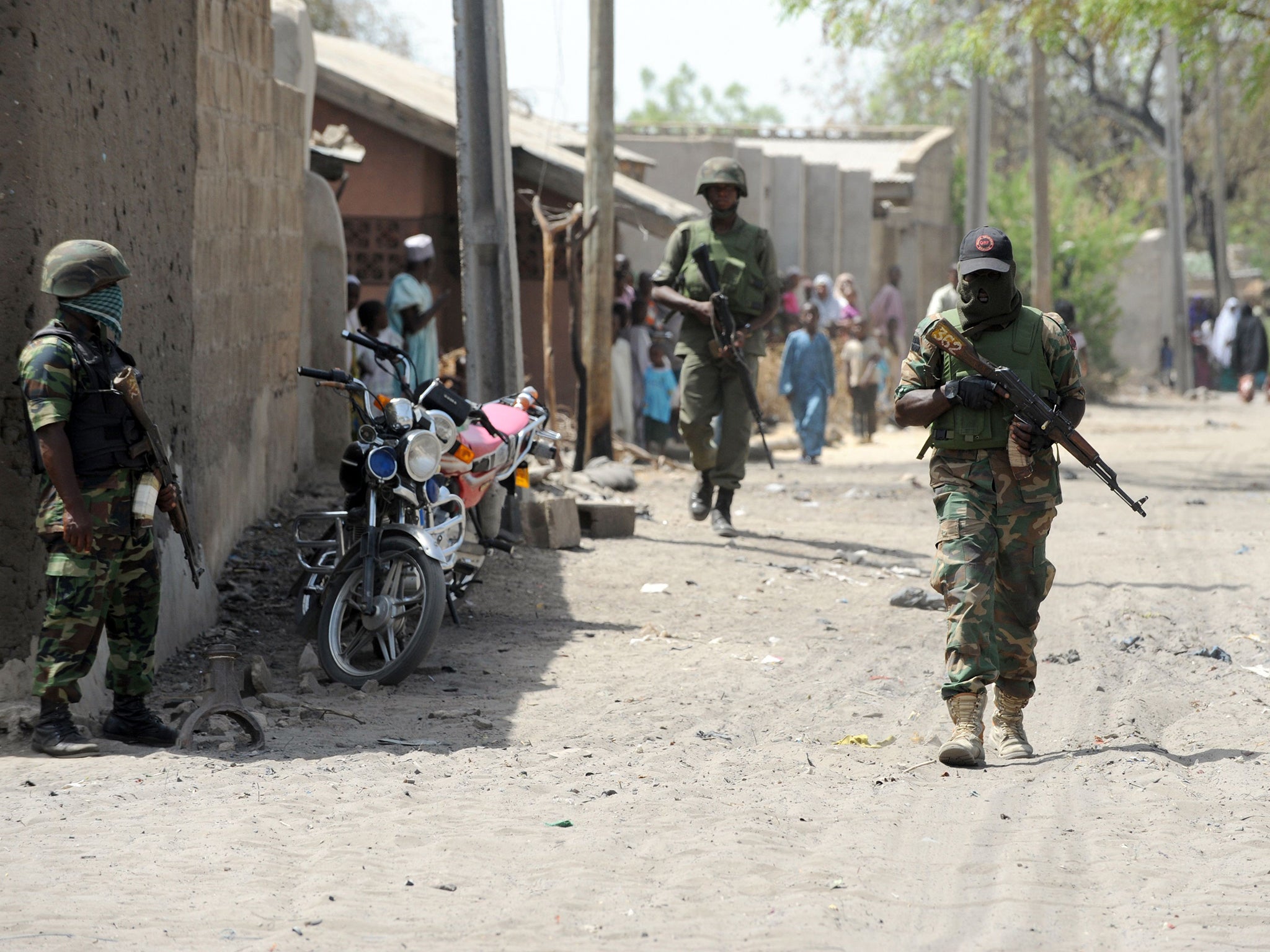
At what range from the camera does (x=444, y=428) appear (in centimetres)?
588

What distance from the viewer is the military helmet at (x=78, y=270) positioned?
4.34 metres

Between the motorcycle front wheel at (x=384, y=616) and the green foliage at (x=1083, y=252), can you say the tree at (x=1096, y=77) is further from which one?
the motorcycle front wheel at (x=384, y=616)

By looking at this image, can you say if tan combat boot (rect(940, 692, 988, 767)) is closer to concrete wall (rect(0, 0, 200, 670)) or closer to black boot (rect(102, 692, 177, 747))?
black boot (rect(102, 692, 177, 747))

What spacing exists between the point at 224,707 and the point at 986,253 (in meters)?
2.65

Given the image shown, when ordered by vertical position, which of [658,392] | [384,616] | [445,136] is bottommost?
[384,616]

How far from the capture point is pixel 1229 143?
3584 cm

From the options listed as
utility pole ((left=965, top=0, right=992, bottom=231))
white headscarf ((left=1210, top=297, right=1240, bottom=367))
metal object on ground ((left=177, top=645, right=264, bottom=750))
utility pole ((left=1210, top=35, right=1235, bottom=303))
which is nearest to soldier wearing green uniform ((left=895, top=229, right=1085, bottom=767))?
metal object on ground ((left=177, top=645, right=264, bottom=750))

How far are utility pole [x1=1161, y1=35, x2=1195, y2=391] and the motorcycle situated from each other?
69.1ft

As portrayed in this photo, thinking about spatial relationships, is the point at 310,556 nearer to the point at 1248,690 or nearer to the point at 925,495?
the point at 1248,690

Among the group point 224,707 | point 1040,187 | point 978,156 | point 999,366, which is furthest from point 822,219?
point 224,707

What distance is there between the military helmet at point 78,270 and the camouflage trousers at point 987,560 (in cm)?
250

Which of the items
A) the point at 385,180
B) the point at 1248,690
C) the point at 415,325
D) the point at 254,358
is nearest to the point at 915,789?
the point at 1248,690

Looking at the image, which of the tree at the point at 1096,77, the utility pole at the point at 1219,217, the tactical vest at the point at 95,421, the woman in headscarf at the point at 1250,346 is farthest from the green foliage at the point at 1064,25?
the utility pole at the point at 1219,217

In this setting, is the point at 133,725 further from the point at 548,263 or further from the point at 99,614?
the point at 548,263
